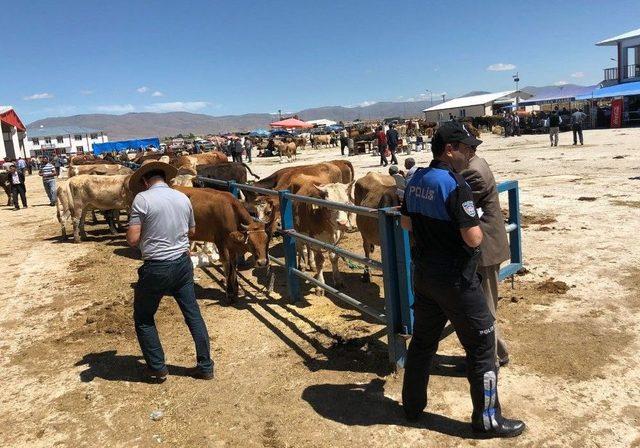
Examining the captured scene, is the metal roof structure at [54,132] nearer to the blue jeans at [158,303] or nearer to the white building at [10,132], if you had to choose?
the white building at [10,132]

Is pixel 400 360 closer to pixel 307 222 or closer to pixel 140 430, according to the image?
pixel 140 430

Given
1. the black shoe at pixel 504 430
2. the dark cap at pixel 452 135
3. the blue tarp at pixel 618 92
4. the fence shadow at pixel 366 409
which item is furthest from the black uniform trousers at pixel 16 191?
the blue tarp at pixel 618 92

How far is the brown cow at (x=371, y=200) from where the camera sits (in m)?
6.18

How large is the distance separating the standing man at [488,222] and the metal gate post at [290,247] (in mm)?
2912

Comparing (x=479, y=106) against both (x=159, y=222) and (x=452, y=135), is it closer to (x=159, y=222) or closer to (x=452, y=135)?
(x=159, y=222)

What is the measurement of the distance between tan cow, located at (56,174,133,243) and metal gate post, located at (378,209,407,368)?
936cm

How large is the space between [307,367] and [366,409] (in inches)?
37.4

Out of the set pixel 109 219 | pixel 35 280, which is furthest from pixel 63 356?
pixel 109 219

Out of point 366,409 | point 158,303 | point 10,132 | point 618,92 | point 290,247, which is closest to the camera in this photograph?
point 366,409

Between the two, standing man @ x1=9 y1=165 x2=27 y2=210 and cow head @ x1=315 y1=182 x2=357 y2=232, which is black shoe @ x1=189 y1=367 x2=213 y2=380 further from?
standing man @ x1=9 y1=165 x2=27 y2=210

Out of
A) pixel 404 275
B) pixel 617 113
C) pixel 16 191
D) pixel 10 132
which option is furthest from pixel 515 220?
pixel 10 132

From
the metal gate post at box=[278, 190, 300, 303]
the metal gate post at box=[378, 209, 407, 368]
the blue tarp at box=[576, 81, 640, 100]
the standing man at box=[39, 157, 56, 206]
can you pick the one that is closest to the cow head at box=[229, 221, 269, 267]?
the metal gate post at box=[278, 190, 300, 303]

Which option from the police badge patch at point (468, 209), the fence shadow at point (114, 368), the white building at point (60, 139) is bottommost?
the fence shadow at point (114, 368)

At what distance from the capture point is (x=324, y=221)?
23.5 ft
